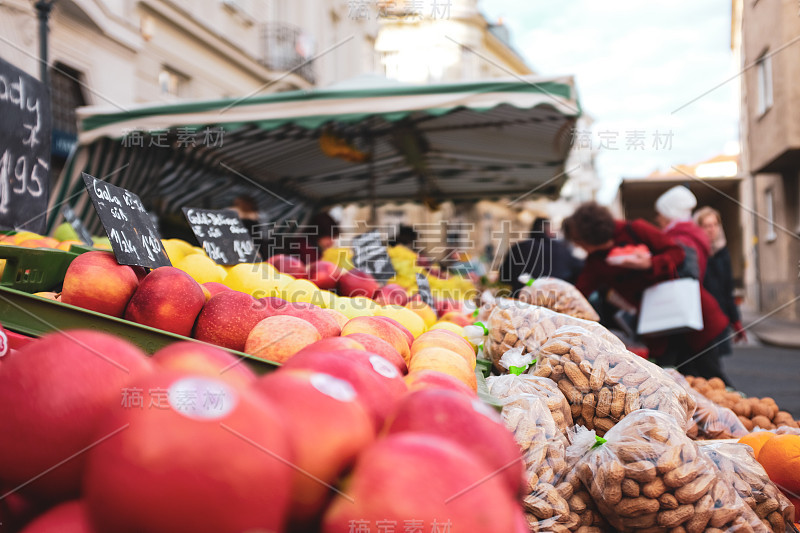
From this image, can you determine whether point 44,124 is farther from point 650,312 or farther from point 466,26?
point 466,26

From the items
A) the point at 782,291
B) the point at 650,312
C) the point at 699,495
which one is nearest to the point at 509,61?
the point at 782,291

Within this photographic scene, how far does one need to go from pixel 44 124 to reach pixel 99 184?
157 cm

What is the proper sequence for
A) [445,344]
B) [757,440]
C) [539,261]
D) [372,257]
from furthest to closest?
[539,261]
[372,257]
[757,440]
[445,344]

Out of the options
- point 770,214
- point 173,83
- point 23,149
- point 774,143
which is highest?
point 173,83

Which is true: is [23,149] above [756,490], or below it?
above

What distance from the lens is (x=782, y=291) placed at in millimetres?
12594

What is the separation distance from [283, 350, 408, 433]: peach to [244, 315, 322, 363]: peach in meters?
0.38

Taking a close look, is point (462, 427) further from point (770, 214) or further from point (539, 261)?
point (770, 214)

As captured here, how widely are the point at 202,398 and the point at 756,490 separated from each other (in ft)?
5.64

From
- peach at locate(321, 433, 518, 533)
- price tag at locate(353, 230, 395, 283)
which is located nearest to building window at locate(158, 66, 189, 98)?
price tag at locate(353, 230, 395, 283)

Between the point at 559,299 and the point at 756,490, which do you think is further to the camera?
the point at 559,299

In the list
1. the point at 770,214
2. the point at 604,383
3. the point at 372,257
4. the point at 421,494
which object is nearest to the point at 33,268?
the point at 421,494

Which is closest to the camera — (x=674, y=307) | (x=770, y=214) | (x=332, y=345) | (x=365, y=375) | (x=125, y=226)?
(x=365, y=375)

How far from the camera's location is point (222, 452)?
0.55 metres
